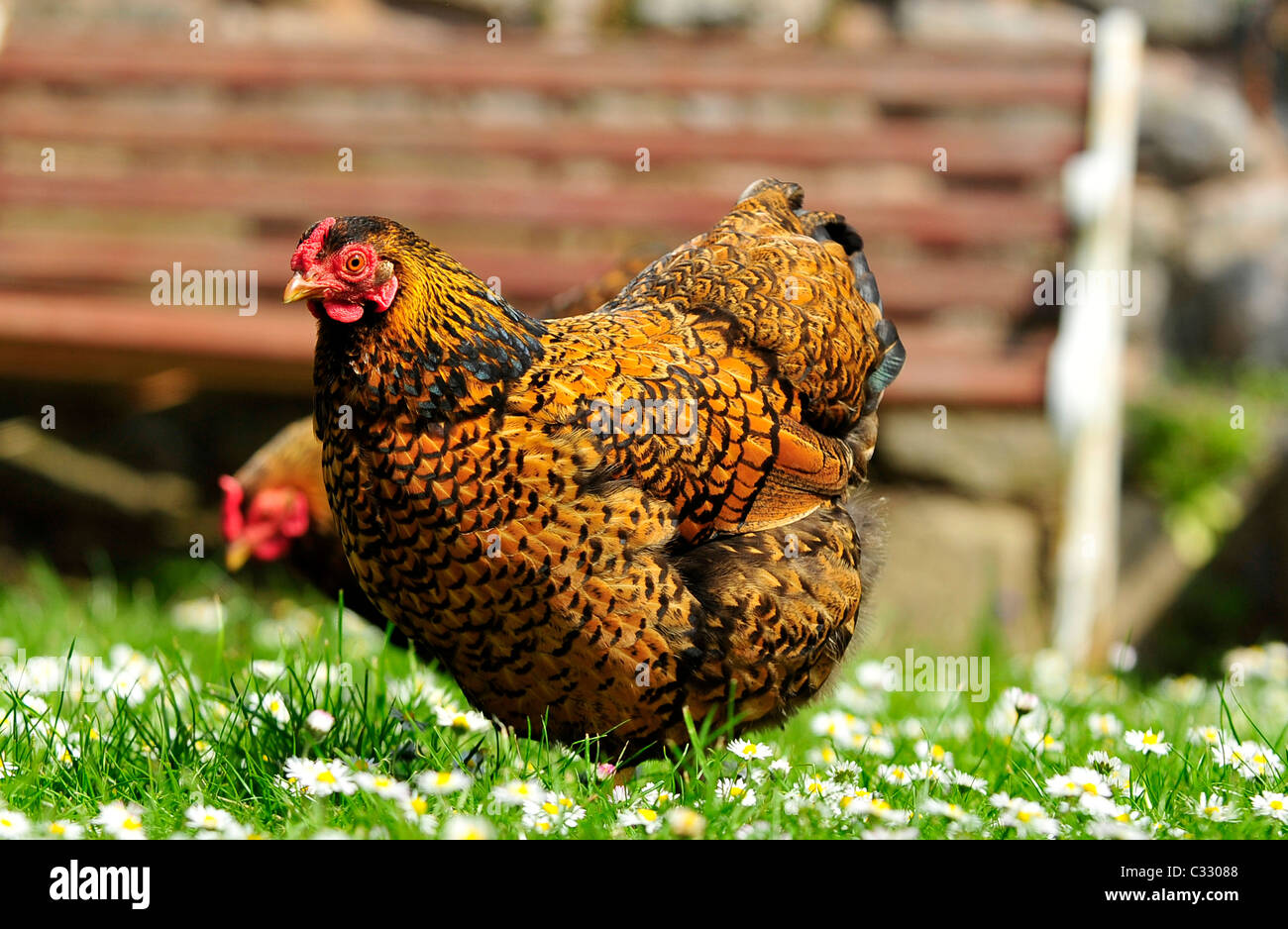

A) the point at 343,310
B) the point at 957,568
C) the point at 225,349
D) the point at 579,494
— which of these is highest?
the point at 343,310

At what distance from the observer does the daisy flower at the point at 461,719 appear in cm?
287

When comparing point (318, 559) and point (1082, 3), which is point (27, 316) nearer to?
point (318, 559)

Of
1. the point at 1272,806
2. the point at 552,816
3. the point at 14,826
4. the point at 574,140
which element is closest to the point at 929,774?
the point at 1272,806

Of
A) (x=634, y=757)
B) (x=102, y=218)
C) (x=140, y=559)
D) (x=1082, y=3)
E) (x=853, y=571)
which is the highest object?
(x=1082, y=3)

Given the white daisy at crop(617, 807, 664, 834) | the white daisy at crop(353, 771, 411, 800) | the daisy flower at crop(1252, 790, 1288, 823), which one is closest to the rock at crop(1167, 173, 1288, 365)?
the daisy flower at crop(1252, 790, 1288, 823)

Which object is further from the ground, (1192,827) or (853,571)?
(853,571)

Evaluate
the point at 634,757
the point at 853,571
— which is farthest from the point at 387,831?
the point at 853,571

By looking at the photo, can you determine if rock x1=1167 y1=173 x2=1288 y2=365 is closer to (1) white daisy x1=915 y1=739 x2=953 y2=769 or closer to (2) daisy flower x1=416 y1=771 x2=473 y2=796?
(1) white daisy x1=915 y1=739 x2=953 y2=769

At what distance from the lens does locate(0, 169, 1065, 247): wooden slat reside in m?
5.26

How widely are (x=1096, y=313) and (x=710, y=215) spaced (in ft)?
5.22

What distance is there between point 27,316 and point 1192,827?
4606mm

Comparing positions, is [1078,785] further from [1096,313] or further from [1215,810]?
[1096,313]

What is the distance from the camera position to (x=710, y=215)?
526 cm

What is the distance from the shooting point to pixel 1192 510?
6.20 meters
